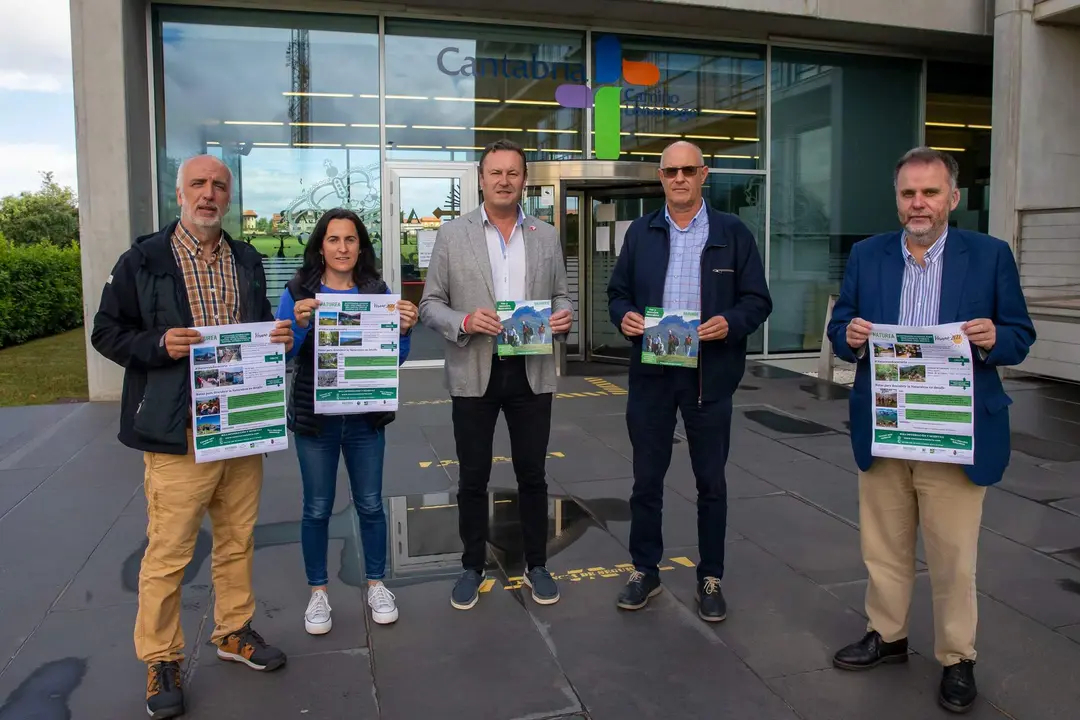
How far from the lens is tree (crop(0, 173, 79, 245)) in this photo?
121 ft

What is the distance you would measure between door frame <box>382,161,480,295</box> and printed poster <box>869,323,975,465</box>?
8.15m

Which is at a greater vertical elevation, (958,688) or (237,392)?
(237,392)

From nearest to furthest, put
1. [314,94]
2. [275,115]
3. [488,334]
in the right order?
[488,334] → [275,115] → [314,94]

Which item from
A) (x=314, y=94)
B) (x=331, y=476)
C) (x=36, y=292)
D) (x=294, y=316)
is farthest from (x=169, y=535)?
(x=36, y=292)

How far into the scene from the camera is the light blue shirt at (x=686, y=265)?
377 cm

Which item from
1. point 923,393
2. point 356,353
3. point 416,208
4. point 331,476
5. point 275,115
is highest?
point 275,115

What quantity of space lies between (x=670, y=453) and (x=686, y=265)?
84cm

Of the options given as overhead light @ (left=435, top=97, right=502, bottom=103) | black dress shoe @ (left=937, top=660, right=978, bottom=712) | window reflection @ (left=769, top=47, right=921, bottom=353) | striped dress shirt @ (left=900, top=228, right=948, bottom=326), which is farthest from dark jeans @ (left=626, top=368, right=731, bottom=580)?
window reflection @ (left=769, top=47, right=921, bottom=353)

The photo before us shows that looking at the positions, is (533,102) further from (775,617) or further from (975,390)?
(975,390)

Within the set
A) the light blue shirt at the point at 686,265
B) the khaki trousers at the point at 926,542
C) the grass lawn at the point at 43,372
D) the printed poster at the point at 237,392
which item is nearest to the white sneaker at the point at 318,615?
the printed poster at the point at 237,392

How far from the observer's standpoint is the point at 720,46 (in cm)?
1193

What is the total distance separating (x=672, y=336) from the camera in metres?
3.59

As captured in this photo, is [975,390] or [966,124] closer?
[975,390]

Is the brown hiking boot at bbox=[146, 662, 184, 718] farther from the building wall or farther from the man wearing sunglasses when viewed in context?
the building wall
